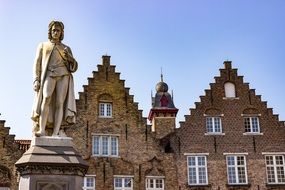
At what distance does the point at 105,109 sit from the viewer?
26781 mm

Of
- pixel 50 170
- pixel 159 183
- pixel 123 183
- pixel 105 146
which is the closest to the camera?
pixel 50 170

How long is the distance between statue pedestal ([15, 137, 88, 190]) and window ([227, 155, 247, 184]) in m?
19.4

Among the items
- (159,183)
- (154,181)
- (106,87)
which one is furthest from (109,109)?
(159,183)

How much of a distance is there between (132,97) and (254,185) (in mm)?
8042

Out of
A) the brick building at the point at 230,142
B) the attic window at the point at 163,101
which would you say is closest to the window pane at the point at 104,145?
the brick building at the point at 230,142

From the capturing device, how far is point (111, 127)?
26.2m

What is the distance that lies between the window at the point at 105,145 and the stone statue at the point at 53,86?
1759cm

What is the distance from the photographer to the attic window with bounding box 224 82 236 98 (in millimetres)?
27938

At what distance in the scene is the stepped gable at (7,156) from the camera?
24.8 m

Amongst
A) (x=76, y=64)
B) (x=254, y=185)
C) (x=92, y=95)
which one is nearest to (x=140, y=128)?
(x=92, y=95)

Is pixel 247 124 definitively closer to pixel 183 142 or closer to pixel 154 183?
pixel 183 142

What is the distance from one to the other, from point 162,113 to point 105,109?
10288 mm

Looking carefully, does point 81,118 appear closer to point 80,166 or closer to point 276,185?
point 276,185

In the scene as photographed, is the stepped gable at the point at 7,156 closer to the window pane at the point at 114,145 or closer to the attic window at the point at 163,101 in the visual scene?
the window pane at the point at 114,145
